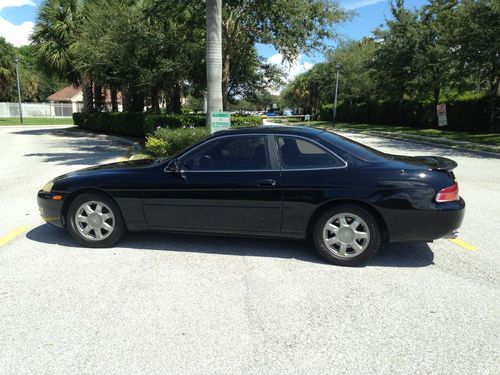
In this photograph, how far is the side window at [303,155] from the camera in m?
4.50

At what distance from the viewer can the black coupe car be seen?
425 cm

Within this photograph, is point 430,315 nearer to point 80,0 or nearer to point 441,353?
point 441,353

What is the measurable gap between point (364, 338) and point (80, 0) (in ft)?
Result: 97.2

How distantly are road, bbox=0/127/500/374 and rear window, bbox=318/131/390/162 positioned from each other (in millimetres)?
1155

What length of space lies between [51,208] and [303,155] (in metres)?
3.12

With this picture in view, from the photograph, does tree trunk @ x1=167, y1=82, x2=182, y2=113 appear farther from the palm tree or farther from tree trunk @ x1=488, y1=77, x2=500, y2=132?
tree trunk @ x1=488, y1=77, x2=500, y2=132

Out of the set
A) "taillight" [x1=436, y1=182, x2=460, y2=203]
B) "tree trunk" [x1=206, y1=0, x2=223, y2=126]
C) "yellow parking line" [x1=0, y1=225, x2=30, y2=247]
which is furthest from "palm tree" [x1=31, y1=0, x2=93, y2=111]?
"taillight" [x1=436, y1=182, x2=460, y2=203]

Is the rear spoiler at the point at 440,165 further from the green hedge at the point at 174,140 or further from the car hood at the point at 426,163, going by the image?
the green hedge at the point at 174,140

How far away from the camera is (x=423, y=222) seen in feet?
13.8

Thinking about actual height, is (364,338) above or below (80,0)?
below

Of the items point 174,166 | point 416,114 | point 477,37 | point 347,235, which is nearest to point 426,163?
point 347,235

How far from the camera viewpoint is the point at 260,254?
15.7 ft

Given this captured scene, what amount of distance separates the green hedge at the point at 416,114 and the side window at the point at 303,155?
83.6 feet

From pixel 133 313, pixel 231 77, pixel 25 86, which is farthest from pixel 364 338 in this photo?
pixel 25 86
